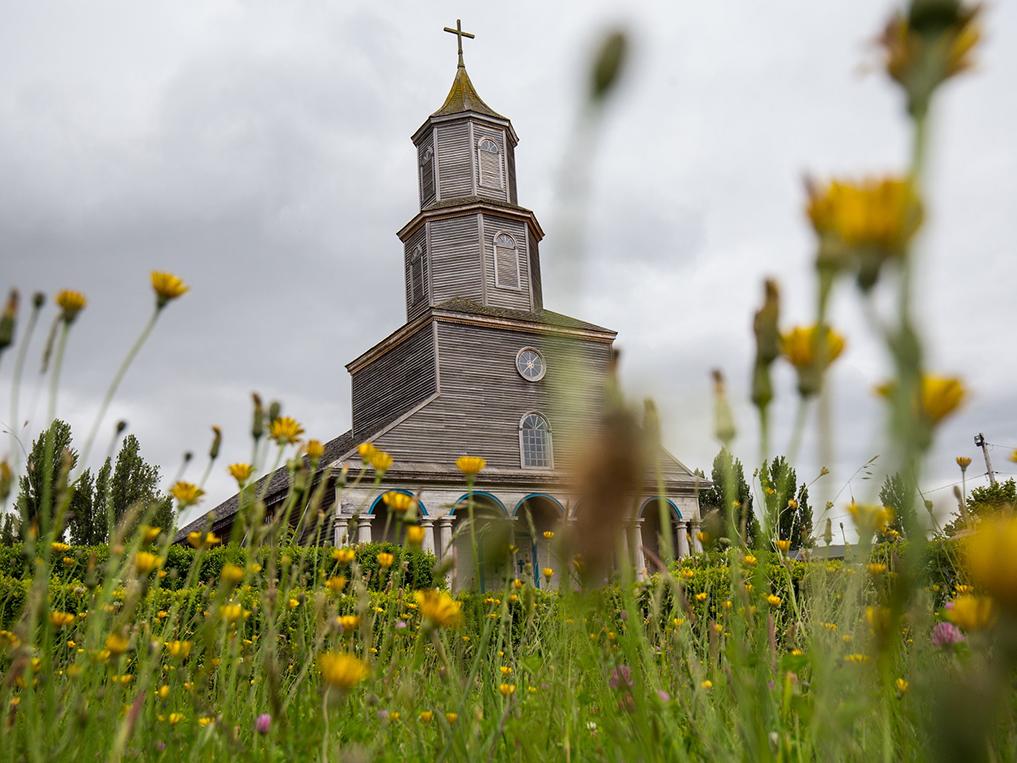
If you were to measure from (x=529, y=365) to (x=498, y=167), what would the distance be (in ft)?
21.1

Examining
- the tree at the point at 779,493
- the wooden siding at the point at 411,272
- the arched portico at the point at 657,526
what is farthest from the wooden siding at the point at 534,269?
the tree at the point at 779,493

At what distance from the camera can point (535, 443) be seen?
67.2ft

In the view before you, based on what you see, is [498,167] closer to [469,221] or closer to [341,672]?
[469,221]

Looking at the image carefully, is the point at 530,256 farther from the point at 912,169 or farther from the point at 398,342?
the point at 912,169

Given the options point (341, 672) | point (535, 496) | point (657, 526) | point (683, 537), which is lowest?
point (341, 672)

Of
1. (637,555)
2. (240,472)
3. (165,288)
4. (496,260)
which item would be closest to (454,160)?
(496,260)

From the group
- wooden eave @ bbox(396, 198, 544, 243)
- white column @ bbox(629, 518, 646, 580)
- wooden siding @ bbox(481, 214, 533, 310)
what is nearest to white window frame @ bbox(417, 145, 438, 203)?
wooden eave @ bbox(396, 198, 544, 243)

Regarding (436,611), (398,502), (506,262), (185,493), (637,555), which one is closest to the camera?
(436,611)

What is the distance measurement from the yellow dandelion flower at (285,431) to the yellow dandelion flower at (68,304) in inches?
21.1

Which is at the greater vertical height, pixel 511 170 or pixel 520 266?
pixel 511 170

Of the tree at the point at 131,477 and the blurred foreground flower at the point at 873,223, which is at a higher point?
the tree at the point at 131,477

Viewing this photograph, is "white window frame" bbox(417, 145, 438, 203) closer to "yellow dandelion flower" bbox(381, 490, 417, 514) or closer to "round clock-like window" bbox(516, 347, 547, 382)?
"round clock-like window" bbox(516, 347, 547, 382)

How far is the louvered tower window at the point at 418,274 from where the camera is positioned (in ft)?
73.2

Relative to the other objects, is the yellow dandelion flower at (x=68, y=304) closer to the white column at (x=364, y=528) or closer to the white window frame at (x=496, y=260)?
the white column at (x=364, y=528)
